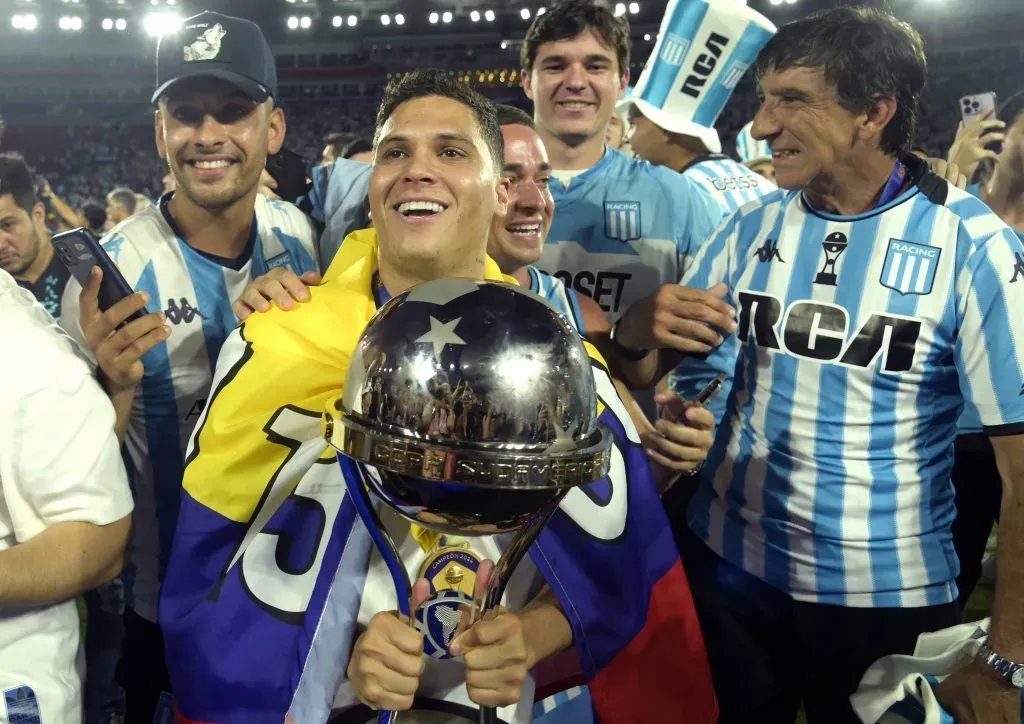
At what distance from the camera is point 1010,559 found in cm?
152

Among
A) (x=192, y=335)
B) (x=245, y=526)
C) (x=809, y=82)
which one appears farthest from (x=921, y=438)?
(x=192, y=335)

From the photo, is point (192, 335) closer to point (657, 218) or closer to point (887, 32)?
point (657, 218)

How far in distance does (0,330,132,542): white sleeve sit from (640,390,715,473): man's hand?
2.98ft

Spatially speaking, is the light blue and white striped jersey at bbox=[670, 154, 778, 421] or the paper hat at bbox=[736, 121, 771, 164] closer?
the light blue and white striped jersey at bbox=[670, 154, 778, 421]

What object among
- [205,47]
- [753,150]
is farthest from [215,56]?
[753,150]

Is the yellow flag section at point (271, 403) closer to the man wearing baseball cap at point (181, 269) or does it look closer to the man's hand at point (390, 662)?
the man's hand at point (390, 662)

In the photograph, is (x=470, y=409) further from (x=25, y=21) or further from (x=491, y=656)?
(x=25, y=21)

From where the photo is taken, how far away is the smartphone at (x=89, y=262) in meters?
1.47

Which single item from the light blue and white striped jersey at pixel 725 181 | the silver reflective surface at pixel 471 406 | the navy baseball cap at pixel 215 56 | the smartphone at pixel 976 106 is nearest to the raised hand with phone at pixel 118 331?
the navy baseball cap at pixel 215 56

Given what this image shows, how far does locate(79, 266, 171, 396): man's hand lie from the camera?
1.51m

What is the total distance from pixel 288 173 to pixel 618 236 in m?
1.06

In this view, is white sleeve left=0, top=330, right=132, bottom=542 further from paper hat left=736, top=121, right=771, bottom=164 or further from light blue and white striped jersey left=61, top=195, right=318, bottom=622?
paper hat left=736, top=121, right=771, bottom=164

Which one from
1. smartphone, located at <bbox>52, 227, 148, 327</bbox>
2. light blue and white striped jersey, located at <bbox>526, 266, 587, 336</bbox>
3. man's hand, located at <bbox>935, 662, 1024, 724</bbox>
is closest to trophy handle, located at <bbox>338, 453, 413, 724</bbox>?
smartphone, located at <bbox>52, 227, 148, 327</bbox>

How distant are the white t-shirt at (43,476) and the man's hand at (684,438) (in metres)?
0.92
